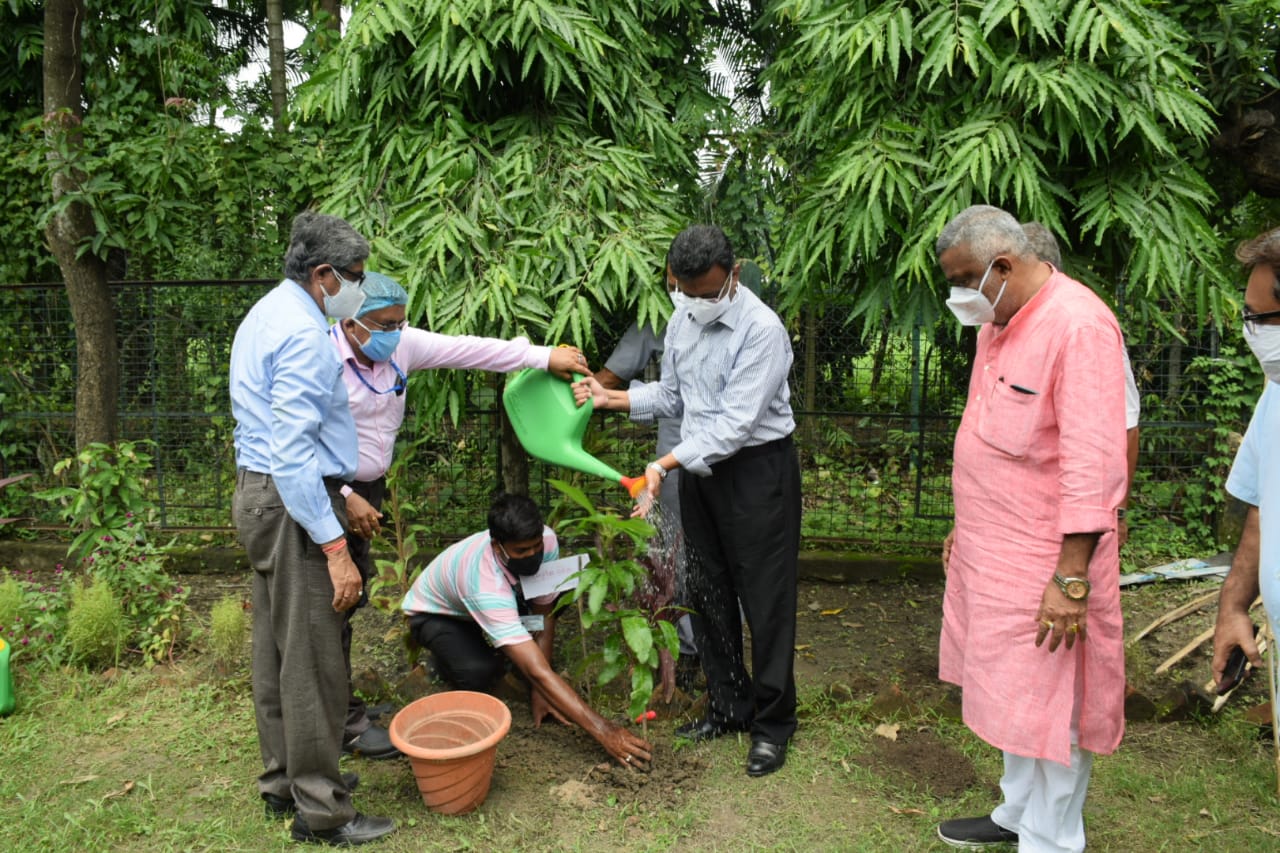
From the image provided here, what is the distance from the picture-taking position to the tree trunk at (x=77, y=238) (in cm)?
464

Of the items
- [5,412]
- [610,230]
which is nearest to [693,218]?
[610,230]

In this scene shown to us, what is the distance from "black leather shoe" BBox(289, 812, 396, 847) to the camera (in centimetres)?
295

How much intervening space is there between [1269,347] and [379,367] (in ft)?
8.46

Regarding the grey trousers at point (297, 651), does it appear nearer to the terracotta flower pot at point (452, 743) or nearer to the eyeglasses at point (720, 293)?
Answer: the terracotta flower pot at point (452, 743)

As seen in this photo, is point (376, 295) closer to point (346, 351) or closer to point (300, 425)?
point (346, 351)

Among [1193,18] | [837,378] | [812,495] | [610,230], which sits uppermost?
[1193,18]

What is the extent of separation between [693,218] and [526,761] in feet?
8.93

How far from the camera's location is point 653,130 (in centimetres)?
406

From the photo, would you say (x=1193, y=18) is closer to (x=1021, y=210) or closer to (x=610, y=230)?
(x=1021, y=210)

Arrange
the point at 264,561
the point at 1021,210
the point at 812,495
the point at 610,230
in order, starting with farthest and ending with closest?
the point at 812,495, the point at 610,230, the point at 1021,210, the point at 264,561

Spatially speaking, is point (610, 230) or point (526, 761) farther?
point (610, 230)

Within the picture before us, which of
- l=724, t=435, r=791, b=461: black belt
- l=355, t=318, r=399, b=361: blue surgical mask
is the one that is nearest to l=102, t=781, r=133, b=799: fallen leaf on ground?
l=355, t=318, r=399, b=361: blue surgical mask

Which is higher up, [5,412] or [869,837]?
[5,412]

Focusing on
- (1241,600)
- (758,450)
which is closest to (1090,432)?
(1241,600)
